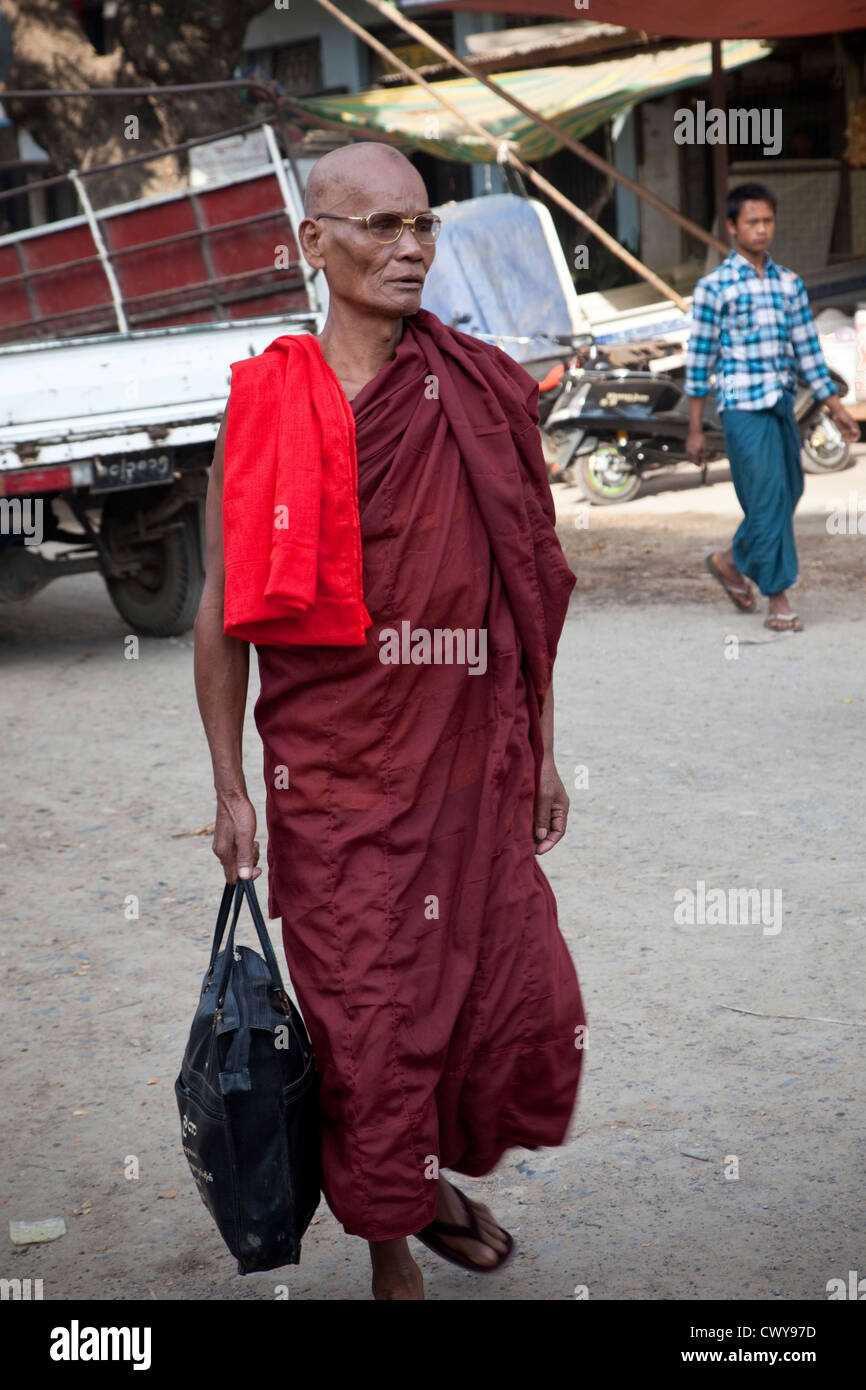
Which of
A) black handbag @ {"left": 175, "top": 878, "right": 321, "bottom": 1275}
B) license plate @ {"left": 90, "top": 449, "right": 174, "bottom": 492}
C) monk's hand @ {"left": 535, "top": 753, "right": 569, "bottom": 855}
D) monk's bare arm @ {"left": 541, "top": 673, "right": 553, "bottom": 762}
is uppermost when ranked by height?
monk's bare arm @ {"left": 541, "top": 673, "right": 553, "bottom": 762}

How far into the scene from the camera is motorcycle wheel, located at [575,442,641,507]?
448 inches

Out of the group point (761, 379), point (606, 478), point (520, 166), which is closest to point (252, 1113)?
point (761, 379)

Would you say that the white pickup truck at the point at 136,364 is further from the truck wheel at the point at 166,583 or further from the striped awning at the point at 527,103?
the striped awning at the point at 527,103

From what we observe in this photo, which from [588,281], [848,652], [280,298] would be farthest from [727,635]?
[588,281]

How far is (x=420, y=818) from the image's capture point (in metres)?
2.43

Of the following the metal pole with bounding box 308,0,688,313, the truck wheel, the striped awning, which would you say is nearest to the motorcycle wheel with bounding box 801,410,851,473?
the metal pole with bounding box 308,0,688,313

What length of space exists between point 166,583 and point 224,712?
5334 mm

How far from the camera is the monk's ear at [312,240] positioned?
2.50 m

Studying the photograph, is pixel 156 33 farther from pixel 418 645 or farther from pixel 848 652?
pixel 418 645

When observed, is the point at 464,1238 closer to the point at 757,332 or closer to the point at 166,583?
the point at 757,332

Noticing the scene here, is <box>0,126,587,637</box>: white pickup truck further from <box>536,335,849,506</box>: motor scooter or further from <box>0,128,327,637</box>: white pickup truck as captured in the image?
<box>536,335,849,506</box>: motor scooter

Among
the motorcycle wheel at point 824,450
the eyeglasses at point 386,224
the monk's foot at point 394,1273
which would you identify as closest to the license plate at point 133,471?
the eyeglasses at point 386,224

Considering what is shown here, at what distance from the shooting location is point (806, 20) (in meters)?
11.0

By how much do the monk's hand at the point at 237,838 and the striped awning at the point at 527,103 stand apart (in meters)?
12.0
